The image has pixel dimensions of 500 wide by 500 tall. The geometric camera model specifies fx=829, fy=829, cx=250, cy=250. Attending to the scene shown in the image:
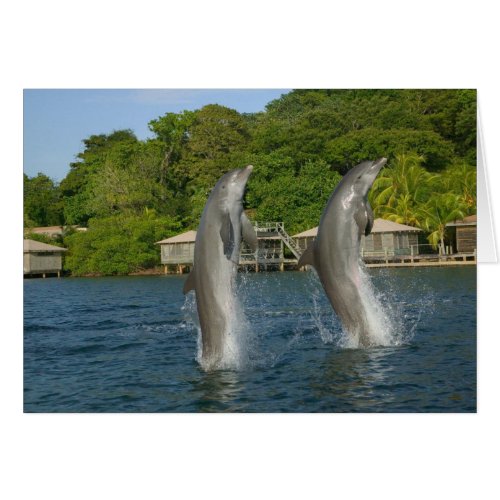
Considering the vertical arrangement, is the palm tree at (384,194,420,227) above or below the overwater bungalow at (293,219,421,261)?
above

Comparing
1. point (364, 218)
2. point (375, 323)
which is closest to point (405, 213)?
point (375, 323)

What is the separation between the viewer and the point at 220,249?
8141mm

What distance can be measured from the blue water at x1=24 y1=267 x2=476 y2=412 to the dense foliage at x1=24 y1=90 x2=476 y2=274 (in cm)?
1106

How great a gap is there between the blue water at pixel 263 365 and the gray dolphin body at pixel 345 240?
2.54 ft

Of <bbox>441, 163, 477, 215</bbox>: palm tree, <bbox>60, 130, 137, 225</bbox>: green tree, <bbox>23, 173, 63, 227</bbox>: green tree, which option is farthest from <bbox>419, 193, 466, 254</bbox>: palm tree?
<bbox>23, 173, 63, 227</bbox>: green tree

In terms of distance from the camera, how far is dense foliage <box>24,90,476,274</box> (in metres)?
27.8

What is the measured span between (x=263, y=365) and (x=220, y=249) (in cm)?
190

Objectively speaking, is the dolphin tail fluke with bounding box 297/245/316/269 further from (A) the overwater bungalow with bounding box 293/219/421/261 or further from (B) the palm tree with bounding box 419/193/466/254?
(A) the overwater bungalow with bounding box 293/219/421/261

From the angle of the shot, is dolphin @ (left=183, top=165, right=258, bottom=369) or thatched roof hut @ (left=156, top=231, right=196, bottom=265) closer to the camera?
dolphin @ (left=183, top=165, right=258, bottom=369)

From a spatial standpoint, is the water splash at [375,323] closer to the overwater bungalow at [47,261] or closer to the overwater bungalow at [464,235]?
the overwater bungalow at [47,261]

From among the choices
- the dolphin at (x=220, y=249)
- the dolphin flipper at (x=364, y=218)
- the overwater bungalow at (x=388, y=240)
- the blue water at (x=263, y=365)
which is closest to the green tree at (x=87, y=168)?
the overwater bungalow at (x=388, y=240)

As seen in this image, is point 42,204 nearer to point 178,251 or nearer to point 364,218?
point 364,218

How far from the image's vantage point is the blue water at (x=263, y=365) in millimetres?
8094
